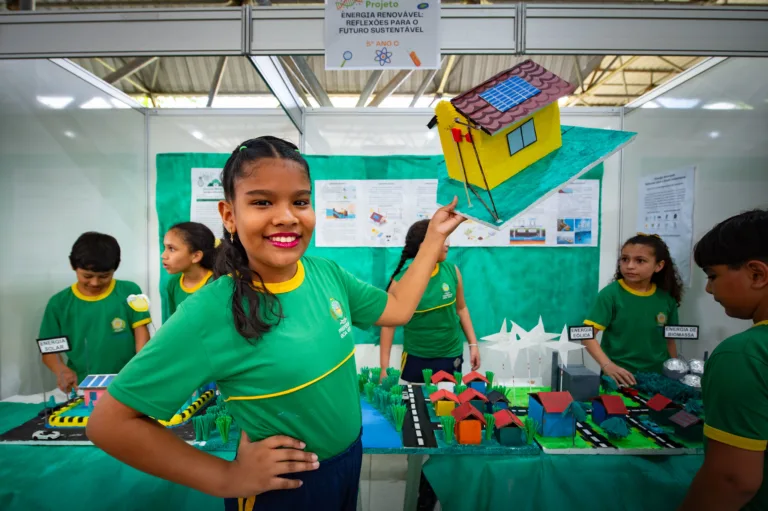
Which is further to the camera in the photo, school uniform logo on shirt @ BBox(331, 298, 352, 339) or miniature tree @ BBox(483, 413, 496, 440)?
miniature tree @ BBox(483, 413, 496, 440)

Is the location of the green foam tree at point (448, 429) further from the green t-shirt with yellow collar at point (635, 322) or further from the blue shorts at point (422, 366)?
the green t-shirt with yellow collar at point (635, 322)

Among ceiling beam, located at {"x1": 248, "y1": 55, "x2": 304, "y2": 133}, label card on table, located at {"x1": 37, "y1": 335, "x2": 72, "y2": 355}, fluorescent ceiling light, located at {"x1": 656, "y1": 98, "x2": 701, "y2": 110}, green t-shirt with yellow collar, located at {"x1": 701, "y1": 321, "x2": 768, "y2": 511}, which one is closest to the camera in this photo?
green t-shirt with yellow collar, located at {"x1": 701, "y1": 321, "x2": 768, "y2": 511}

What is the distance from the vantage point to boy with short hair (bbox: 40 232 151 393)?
6.40ft

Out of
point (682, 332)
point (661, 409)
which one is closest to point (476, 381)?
point (661, 409)

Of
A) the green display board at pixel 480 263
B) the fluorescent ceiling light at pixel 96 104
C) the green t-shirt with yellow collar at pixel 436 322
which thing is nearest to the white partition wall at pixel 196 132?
the green display board at pixel 480 263

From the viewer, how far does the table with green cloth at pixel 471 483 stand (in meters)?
1.24

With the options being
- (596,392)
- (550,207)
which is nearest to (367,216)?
(550,207)

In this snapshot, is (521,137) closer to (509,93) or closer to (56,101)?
(509,93)

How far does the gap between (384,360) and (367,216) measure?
Result: 1.14m

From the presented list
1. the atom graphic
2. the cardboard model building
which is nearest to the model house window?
the cardboard model building

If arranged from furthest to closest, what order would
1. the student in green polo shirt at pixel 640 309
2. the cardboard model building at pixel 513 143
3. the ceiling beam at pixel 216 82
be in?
1. the ceiling beam at pixel 216 82
2. the student in green polo shirt at pixel 640 309
3. the cardboard model building at pixel 513 143

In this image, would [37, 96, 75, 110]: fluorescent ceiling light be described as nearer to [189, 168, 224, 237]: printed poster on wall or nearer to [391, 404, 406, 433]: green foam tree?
[189, 168, 224, 237]: printed poster on wall

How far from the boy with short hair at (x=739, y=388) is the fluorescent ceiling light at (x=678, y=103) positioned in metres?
1.80

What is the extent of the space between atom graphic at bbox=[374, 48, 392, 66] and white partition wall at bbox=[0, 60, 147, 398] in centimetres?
193
